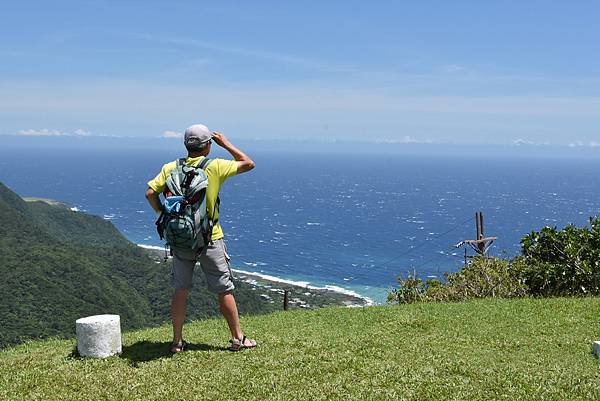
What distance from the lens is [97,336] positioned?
23.5 ft

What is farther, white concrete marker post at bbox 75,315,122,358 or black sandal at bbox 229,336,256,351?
black sandal at bbox 229,336,256,351

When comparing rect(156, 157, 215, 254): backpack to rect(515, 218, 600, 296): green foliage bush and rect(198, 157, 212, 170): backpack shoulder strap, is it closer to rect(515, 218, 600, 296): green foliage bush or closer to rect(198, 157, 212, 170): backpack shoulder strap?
rect(198, 157, 212, 170): backpack shoulder strap

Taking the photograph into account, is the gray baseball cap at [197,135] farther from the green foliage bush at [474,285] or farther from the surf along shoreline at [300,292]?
the surf along shoreline at [300,292]

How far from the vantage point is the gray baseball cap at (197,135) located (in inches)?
263

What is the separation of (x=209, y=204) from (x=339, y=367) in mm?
2309

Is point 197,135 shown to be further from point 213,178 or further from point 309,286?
point 309,286

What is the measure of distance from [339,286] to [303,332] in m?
79.9

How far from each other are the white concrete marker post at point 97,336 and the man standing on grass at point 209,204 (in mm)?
877

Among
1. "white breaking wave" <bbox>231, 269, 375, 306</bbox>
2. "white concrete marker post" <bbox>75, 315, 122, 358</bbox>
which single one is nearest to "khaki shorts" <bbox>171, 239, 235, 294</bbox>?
"white concrete marker post" <bbox>75, 315, 122, 358</bbox>

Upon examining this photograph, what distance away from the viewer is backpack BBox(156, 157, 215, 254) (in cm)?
646

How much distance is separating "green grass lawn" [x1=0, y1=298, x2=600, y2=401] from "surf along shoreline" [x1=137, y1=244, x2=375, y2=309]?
57.0m

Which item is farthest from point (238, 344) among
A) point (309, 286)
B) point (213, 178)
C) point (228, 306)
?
point (309, 286)

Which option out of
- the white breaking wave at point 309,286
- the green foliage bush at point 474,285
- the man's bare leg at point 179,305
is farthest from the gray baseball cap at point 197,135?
the white breaking wave at point 309,286

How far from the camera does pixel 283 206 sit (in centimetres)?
19575
